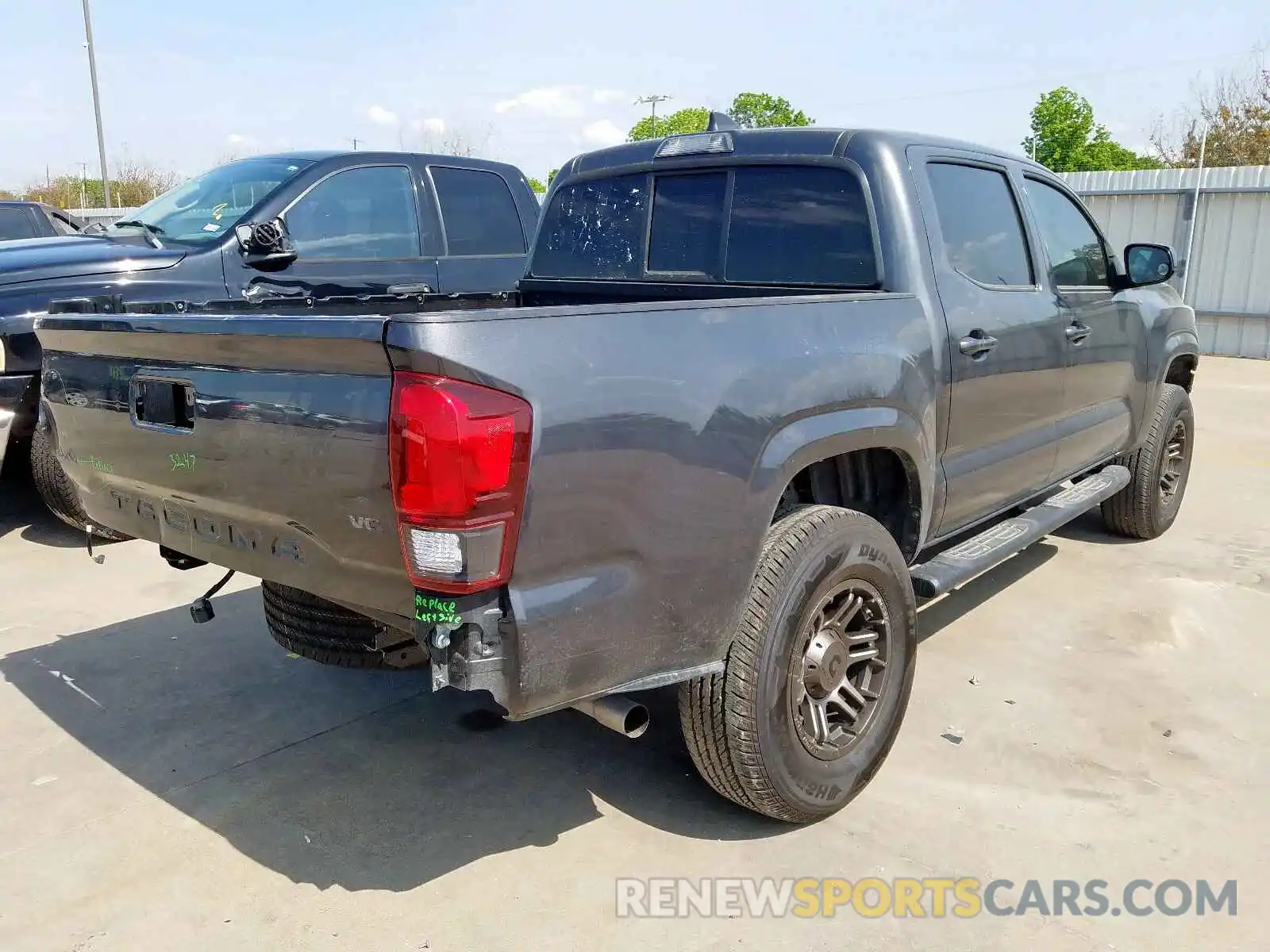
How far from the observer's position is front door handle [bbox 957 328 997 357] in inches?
137

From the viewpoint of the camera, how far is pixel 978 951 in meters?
2.48

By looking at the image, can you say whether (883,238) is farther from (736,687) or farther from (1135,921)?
(1135,921)

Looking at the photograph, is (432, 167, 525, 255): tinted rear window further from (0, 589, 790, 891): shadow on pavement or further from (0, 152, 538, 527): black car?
(0, 589, 790, 891): shadow on pavement

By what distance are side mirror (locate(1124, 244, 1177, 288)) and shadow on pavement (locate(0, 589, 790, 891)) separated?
9.42 ft

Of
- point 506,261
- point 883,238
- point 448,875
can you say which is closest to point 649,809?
point 448,875

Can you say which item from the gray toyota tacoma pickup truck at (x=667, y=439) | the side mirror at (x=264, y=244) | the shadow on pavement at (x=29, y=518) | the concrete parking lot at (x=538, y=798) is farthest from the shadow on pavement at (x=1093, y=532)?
the shadow on pavement at (x=29, y=518)

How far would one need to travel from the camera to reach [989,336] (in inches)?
143

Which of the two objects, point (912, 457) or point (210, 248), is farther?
point (210, 248)

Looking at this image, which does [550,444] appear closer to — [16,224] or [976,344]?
[976,344]

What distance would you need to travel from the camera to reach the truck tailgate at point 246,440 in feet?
7.39

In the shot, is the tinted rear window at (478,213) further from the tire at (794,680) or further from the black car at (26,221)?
the black car at (26,221)

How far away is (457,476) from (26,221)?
34.8 ft

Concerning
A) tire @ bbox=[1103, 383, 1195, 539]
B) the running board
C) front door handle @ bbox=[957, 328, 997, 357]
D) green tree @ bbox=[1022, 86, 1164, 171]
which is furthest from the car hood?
green tree @ bbox=[1022, 86, 1164, 171]

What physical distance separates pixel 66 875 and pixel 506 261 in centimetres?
486
